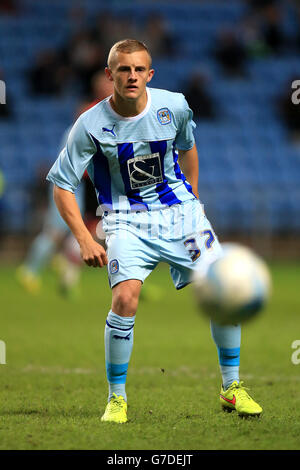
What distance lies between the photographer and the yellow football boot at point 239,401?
4242mm

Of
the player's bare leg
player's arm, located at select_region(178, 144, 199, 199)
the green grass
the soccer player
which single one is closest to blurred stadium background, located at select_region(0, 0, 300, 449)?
the green grass

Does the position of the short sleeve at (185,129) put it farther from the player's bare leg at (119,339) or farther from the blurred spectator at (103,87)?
the blurred spectator at (103,87)

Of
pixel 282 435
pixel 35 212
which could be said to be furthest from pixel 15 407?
pixel 35 212

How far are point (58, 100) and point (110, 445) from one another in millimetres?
14938

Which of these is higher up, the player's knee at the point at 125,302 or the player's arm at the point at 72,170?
the player's arm at the point at 72,170

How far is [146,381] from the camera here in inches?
214

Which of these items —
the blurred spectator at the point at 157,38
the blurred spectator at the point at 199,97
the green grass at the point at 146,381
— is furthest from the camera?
the blurred spectator at the point at 157,38

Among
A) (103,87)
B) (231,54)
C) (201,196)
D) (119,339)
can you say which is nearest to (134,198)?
(119,339)

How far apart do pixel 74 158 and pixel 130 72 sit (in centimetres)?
Answer: 54

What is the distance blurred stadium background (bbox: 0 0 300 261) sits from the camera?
16156 millimetres

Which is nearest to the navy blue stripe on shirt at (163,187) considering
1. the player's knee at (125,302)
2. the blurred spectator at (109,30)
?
the player's knee at (125,302)

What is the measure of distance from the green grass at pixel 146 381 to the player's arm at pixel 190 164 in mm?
942
